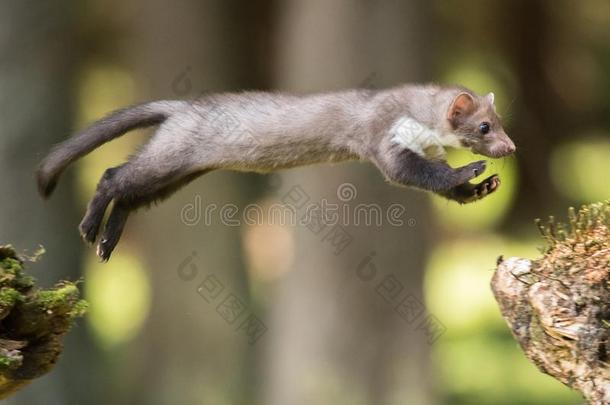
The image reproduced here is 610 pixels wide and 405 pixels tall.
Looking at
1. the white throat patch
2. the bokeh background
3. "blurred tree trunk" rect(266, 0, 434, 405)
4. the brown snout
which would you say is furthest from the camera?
the bokeh background

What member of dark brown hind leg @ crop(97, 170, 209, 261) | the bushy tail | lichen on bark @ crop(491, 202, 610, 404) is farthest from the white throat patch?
the bushy tail

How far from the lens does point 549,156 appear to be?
554 inches

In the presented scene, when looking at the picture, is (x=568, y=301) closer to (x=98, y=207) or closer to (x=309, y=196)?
(x=98, y=207)

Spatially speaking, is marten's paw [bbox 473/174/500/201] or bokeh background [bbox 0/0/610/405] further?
bokeh background [bbox 0/0/610/405]

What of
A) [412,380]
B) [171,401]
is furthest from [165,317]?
[412,380]

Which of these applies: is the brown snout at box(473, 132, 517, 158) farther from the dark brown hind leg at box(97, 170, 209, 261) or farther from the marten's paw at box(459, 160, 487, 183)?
the dark brown hind leg at box(97, 170, 209, 261)

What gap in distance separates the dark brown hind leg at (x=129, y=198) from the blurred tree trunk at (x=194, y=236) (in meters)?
5.62

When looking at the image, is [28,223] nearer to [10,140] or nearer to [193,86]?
[10,140]

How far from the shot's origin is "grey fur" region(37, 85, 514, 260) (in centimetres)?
488

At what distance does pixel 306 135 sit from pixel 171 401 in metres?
7.40

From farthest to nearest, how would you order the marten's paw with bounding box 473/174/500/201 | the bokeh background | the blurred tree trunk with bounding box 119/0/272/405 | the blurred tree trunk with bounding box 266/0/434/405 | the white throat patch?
the blurred tree trunk with bounding box 119/0/272/405
the bokeh background
the blurred tree trunk with bounding box 266/0/434/405
the white throat patch
the marten's paw with bounding box 473/174/500/201

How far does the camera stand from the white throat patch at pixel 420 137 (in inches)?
194

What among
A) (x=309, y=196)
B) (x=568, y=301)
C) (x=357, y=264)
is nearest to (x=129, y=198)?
(x=568, y=301)

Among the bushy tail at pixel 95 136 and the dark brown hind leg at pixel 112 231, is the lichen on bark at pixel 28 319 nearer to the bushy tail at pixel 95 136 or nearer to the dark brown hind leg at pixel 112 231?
the dark brown hind leg at pixel 112 231
